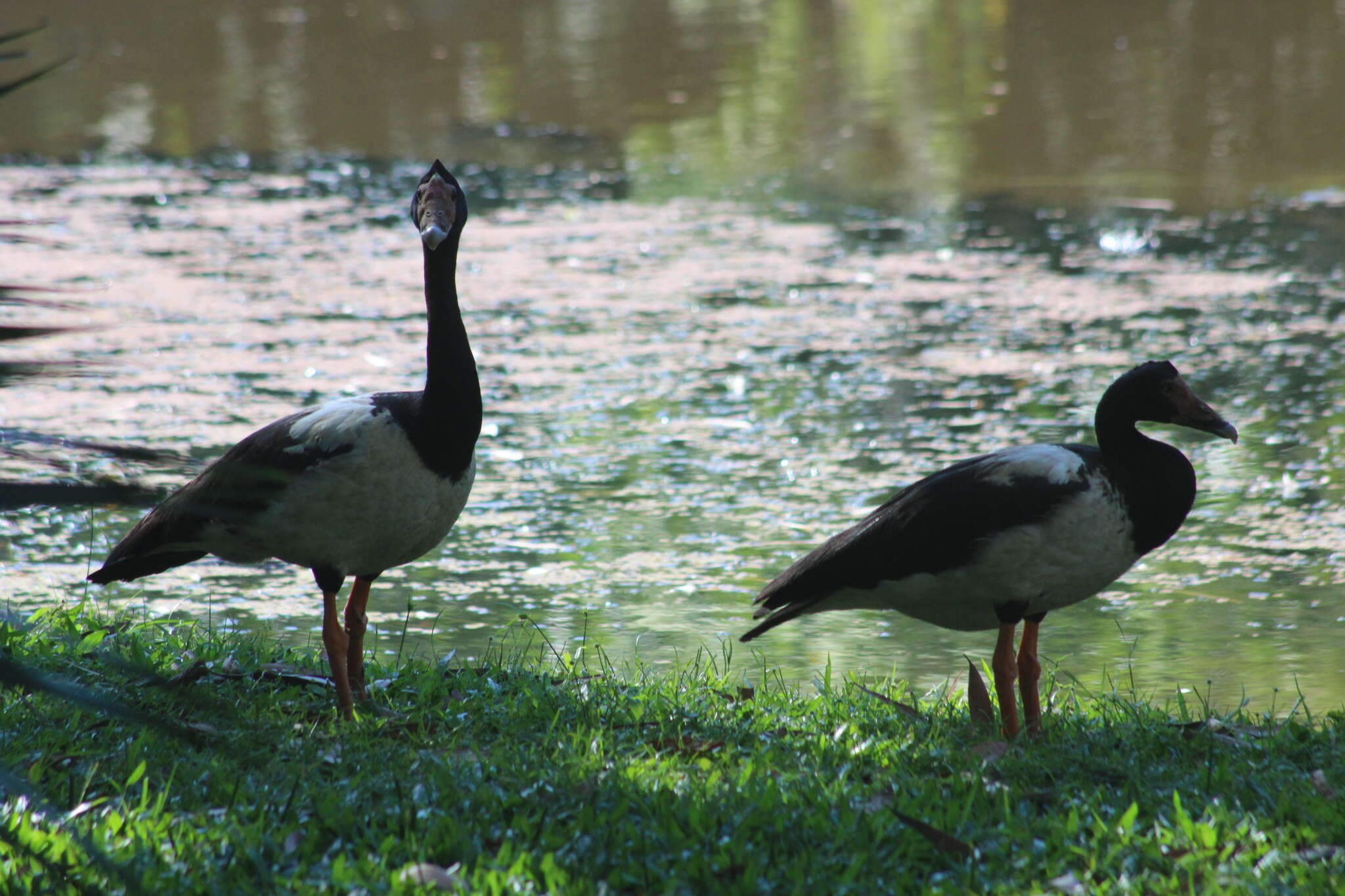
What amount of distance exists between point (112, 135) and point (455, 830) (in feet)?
48.8

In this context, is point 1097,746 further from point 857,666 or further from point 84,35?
point 84,35

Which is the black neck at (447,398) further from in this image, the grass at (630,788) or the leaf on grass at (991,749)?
the leaf on grass at (991,749)

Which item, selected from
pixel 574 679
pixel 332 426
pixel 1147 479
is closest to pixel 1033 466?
pixel 1147 479

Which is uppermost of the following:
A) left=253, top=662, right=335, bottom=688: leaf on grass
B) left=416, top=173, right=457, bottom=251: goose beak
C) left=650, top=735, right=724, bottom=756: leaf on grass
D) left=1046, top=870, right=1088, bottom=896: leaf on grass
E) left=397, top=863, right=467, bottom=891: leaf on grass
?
left=416, top=173, right=457, bottom=251: goose beak

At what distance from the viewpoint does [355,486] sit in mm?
4535

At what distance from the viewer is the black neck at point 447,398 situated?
15.1 ft

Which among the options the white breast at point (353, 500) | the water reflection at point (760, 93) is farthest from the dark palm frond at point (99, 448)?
the water reflection at point (760, 93)

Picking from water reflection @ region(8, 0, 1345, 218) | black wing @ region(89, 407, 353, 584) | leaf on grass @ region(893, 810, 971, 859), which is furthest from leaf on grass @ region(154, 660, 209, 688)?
water reflection @ region(8, 0, 1345, 218)

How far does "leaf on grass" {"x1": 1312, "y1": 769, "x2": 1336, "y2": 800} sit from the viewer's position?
13.0ft

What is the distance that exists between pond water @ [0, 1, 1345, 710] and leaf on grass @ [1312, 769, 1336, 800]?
989 mm

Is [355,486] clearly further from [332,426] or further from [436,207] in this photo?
[436,207]

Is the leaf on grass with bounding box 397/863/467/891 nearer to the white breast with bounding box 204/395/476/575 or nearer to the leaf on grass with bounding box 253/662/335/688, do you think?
the white breast with bounding box 204/395/476/575

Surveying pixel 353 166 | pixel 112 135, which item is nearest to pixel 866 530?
pixel 353 166

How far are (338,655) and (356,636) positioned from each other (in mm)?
228
